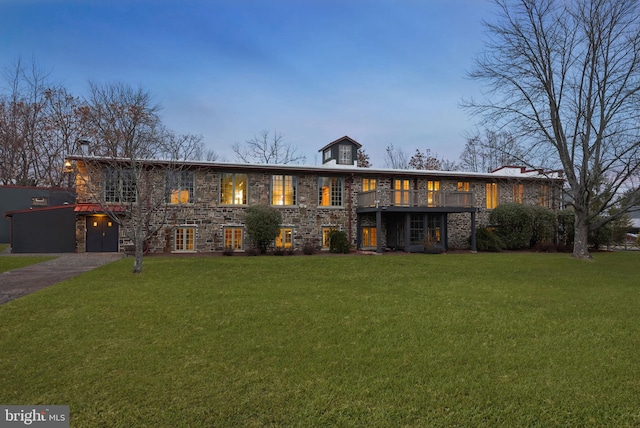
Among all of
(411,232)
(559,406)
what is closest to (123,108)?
(411,232)

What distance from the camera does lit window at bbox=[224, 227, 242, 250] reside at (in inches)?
803

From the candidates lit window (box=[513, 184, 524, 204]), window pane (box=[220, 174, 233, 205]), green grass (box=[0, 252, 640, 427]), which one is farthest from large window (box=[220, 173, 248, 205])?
lit window (box=[513, 184, 524, 204])

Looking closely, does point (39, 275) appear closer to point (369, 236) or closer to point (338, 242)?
point (338, 242)

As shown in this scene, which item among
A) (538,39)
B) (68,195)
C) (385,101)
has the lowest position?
(68,195)

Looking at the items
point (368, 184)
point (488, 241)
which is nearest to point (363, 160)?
point (368, 184)

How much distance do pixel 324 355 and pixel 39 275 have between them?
1064cm

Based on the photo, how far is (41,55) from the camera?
30.6 m

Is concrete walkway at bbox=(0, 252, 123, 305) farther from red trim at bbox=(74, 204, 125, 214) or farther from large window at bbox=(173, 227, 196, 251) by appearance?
large window at bbox=(173, 227, 196, 251)

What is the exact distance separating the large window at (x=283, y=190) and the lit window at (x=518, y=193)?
1424cm

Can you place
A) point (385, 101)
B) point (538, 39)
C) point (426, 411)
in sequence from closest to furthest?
point (426, 411)
point (538, 39)
point (385, 101)

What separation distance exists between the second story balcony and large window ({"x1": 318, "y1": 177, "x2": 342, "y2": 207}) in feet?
4.14

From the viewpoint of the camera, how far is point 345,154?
82.2 feet

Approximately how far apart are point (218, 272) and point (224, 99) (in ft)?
107

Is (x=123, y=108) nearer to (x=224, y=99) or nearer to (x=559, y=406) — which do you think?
(x=559, y=406)
